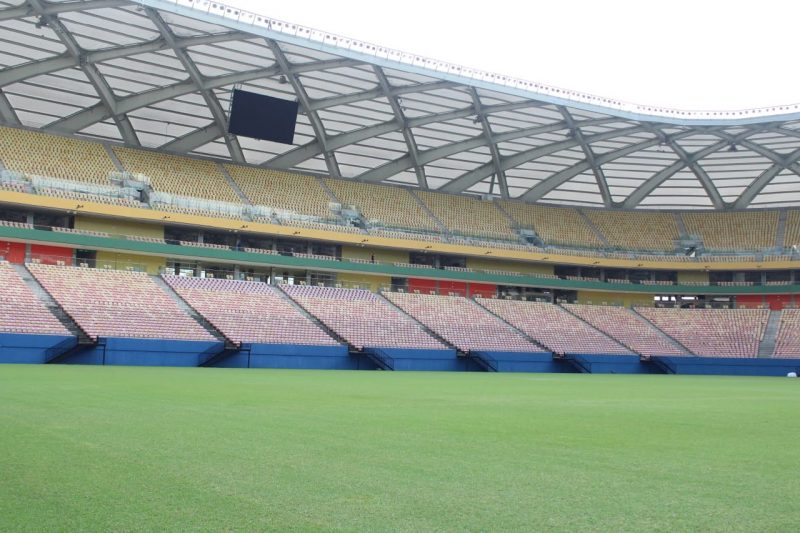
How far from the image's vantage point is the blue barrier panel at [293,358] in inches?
1522

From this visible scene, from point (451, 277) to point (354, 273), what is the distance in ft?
25.2

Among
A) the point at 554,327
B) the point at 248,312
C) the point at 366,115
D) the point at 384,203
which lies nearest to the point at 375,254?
the point at 384,203

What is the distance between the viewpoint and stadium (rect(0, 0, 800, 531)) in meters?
6.73

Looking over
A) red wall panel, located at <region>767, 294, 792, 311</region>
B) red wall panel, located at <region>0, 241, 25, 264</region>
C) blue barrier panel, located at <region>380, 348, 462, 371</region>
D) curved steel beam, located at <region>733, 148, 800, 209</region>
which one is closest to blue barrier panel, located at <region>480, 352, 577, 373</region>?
blue barrier panel, located at <region>380, 348, 462, 371</region>

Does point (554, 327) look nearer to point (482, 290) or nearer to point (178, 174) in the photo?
point (482, 290)

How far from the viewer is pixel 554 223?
219 feet

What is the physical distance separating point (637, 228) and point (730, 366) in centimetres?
1857

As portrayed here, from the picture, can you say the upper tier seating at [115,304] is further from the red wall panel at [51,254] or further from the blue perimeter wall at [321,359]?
the blue perimeter wall at [321,359]

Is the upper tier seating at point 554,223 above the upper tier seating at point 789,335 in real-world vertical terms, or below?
above

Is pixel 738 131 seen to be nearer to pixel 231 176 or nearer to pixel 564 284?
pixel 564 284

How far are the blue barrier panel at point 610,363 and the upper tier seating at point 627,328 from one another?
6.33 feet

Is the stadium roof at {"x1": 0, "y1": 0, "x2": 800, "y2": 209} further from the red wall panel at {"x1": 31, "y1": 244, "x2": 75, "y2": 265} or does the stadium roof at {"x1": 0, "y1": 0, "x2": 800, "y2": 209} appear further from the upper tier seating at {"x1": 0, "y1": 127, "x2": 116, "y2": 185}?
the red wall panel at {"x1": 31, "y1": 244, "x2": 75, "y2": 265}

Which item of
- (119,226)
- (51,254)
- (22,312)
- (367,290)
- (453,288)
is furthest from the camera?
(453,288)

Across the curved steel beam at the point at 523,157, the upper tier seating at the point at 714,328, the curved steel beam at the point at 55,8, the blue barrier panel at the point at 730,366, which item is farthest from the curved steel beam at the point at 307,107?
the upper tier seating at the point at 714,328
